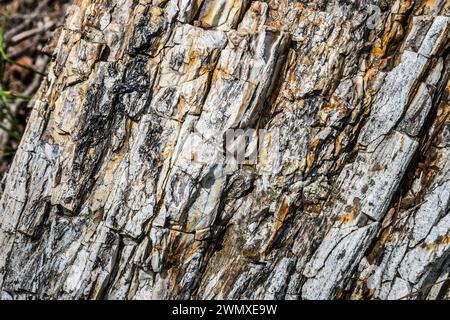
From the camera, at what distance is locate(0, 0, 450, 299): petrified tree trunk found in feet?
11.5

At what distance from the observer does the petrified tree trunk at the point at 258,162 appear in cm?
350

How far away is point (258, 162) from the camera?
358 centimetres

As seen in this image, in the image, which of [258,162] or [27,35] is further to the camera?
[27,35]

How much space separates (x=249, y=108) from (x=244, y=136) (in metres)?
0.22

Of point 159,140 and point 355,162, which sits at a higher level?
point 355,162

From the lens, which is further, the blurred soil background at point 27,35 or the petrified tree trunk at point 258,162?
the blurred soil background at point 27,35

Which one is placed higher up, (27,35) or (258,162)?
(258,162)

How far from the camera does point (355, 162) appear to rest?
11.8 feet

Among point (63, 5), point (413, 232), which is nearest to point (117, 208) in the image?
point (413, 232)

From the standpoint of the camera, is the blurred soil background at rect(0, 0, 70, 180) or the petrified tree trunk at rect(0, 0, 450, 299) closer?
the petrified tree trunk at rect(0, 0, 450, 299)

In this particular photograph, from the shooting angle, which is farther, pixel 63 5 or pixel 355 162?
pixel 63 5
